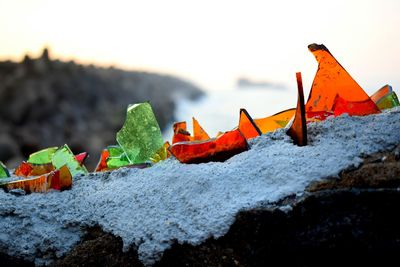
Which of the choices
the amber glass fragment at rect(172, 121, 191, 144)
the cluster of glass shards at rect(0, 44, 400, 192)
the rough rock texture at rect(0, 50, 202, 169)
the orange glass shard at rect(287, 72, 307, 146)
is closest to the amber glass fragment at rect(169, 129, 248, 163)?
the cluster of glass shards at rect(0, 44, 400, 192)

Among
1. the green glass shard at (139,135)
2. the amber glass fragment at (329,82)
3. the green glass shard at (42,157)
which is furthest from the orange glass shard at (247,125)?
the green glass shard at (42,157)

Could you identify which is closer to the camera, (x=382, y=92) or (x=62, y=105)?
(x=382, y=92)

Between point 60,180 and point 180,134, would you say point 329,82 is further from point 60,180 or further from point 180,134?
point 60,180

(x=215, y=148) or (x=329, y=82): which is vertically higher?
(x=329, y=82)

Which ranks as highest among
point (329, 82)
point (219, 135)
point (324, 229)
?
point (329, 82)

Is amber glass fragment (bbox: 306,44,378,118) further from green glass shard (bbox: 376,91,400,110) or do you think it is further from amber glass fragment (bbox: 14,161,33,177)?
amber glass fragment (bbox: 14,161,33,177)

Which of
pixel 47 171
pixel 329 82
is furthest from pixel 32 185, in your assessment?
pixel 329 82

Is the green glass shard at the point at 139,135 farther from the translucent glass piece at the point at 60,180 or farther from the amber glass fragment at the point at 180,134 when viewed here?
the translucent glass piece at the point at 60,180

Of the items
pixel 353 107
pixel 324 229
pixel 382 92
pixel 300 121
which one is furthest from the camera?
pixel 382 92
